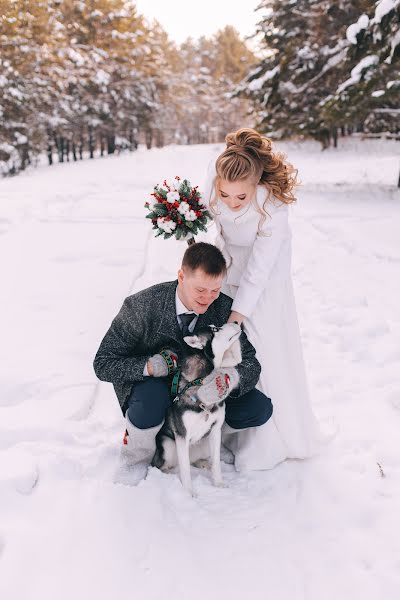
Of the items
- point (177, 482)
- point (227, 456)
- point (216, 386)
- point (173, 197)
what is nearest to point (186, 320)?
point (216, 386)

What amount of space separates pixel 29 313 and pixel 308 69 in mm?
12382

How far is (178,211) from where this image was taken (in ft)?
9.59

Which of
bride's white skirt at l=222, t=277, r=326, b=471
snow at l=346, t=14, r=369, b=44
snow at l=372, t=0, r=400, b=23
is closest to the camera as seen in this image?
bride's white skirt at l=222, t=277, r=326, b=471

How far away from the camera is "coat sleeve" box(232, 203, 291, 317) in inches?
116

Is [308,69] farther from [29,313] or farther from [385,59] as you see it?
[29,313]

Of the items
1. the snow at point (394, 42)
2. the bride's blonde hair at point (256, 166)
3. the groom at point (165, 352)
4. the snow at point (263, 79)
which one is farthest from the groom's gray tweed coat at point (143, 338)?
the snow at point (263, 79)

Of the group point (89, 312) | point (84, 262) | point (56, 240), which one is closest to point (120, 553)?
point (89, 312)

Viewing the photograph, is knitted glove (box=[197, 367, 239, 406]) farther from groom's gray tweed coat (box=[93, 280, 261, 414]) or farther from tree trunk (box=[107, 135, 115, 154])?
tree trunk (box=[107, 135, 115, 154])

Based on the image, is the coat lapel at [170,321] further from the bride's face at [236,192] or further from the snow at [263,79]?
the snow at [263,79]

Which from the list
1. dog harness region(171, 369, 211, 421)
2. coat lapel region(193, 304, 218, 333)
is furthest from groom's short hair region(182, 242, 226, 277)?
dog harness region(171, 369, 211, 421)

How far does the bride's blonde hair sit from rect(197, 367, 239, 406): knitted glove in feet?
3.18

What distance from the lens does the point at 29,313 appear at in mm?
5684

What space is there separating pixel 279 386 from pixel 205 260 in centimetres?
111

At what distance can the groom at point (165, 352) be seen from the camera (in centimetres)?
262
